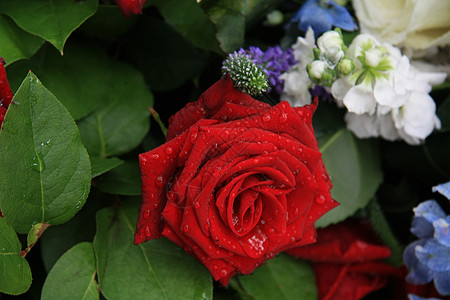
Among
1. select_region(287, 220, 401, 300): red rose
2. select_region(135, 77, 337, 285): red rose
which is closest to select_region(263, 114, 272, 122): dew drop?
select_region(135, 77, 337, 285): red rose

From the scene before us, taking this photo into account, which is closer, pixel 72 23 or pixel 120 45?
pixel 72 23

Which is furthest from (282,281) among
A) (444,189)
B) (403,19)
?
(403,19)

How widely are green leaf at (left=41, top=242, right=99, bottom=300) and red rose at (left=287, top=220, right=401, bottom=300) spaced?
21 centimetres

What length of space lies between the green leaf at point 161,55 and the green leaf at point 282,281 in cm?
21

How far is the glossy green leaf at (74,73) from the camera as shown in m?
0.50

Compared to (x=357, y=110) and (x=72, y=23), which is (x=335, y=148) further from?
(x=72, y=23)

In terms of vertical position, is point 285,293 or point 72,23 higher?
point 72,23

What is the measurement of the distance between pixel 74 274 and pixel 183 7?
27cm

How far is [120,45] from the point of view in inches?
23.2

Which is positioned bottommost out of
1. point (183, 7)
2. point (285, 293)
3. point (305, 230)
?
point (285, 293)

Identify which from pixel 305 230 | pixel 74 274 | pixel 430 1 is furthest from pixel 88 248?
pixel 430 1

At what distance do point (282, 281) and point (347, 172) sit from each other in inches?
5.2

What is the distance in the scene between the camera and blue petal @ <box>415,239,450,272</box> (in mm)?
502

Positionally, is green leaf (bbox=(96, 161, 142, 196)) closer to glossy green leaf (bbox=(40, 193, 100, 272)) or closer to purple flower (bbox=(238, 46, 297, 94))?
glossy green leaf (bbox=(40, 193, 100, 272))
